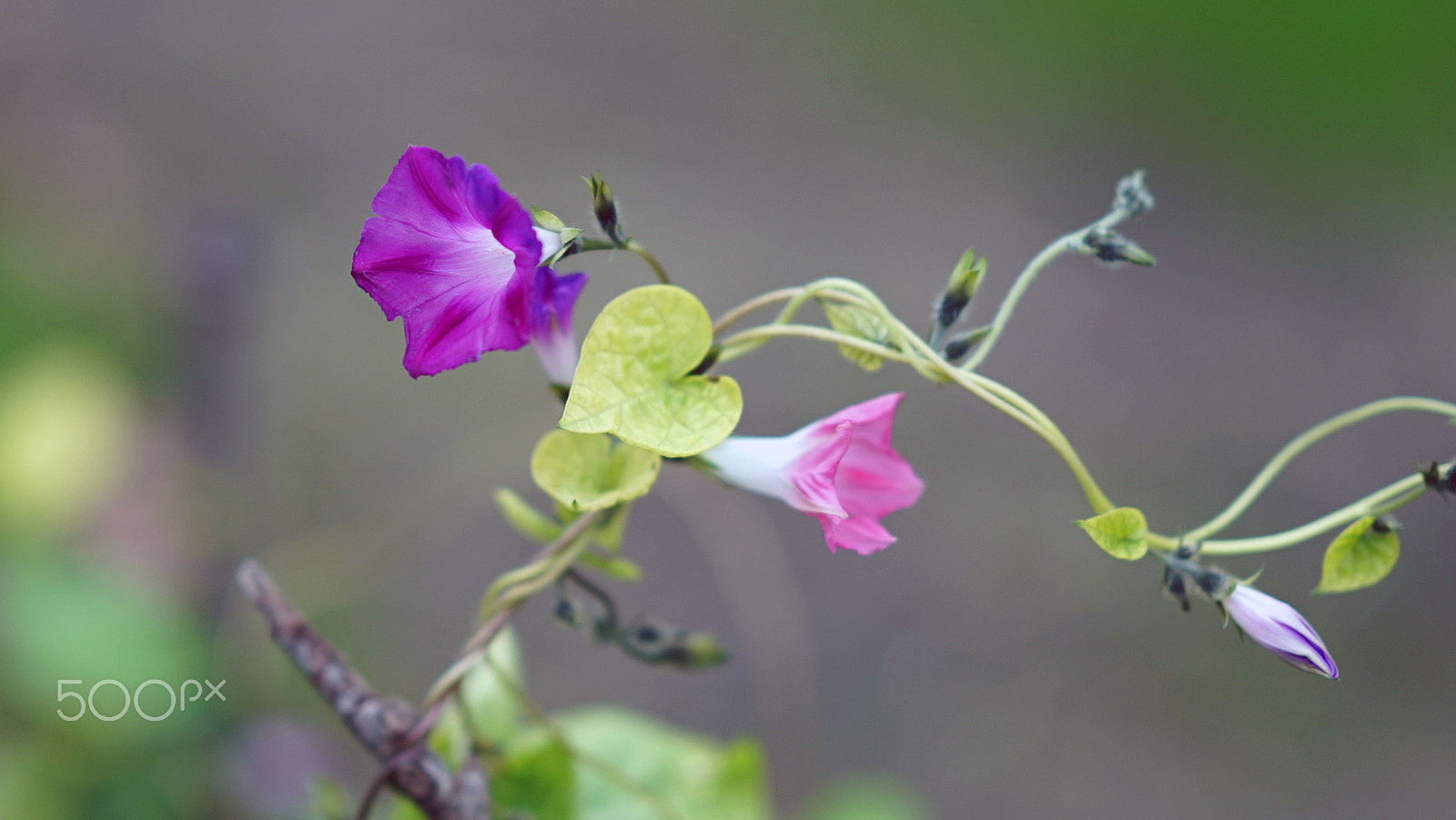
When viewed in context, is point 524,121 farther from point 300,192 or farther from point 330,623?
point 330,623

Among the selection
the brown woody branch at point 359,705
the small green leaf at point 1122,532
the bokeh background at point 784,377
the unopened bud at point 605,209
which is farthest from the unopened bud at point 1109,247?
the bokeh background at point 784,377

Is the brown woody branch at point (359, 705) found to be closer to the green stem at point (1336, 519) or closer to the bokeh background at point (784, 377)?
the green stem at point (1336, 519)

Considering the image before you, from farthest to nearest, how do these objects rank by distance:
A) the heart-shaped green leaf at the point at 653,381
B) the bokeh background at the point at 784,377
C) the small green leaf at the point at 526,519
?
the bokeh background at the point at 784,377
the small green leaf at the point at 526,519
the heart-shaped green leaf at the point at 653,381

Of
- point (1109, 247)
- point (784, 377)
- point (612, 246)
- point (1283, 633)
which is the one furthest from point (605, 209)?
point (784, 377)

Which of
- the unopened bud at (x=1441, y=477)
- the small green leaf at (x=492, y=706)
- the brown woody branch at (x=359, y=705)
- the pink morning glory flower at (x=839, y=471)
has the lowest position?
the small green leaf at (x=492, y=706)

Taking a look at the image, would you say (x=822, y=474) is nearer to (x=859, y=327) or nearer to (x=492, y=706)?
(x=859, y=327)
